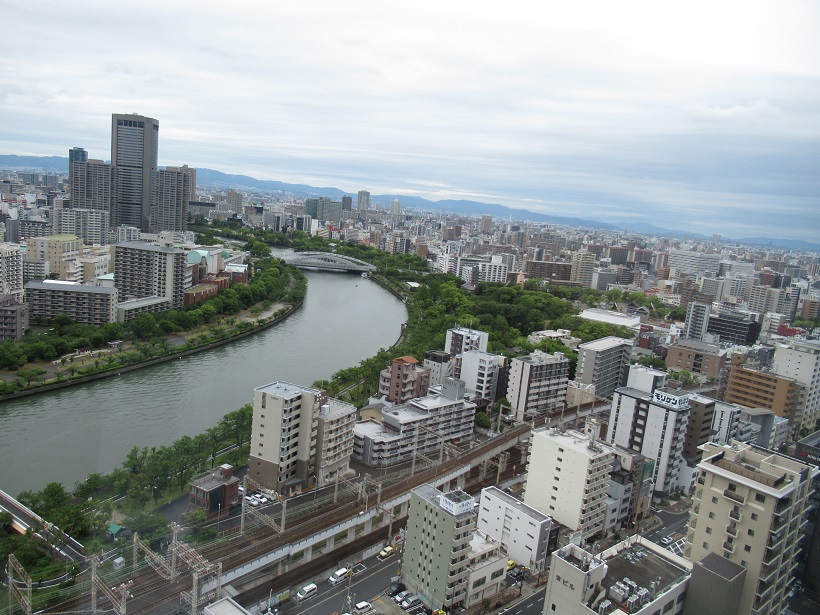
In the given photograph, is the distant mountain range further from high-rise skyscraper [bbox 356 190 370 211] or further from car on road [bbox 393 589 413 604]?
car on road [bbox 393 589 413 604]

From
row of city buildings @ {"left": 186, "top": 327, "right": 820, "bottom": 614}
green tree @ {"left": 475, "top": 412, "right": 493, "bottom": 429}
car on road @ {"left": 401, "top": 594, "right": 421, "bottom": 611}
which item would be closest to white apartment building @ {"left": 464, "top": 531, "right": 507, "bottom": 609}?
row of city buildings @ {"left": 186, "top": 327, "right": 820, "bottom": 614}

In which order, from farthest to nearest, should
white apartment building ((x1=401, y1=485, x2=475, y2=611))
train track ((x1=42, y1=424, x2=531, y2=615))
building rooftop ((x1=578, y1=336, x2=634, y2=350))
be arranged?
building rooftop ((x1=578, y1=336, x2=634, y2=350)), white apartment building ((x1=401, y1=485, x2=475, y2=611)), train track ((x1=42, y1=424, x2=531, y2=615))

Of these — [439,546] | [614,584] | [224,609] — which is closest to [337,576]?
[439,546]

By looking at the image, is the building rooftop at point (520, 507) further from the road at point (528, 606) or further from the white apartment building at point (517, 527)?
the road at point (528, 606)

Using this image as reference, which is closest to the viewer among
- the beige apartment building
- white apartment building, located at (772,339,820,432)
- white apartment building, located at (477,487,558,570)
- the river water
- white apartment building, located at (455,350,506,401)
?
white apartment building, located at (477,487,558,570)

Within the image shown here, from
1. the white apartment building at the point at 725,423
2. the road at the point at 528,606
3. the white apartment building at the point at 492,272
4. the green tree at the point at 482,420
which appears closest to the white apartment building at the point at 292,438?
the road at the point at 528,606

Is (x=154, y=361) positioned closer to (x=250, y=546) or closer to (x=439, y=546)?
(x=250, y=546)
